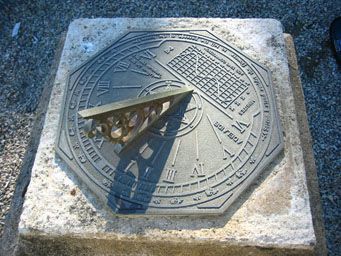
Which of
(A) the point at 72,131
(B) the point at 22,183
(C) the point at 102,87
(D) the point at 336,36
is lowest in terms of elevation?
(B) the point at 22,183

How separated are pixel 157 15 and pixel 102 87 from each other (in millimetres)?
1489

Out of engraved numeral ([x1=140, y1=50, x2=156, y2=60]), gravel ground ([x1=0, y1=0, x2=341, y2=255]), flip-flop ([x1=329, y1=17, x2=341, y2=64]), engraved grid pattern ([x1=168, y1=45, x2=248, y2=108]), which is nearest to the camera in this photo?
engraved grid pattern ([x1=168, y1=45, x2=248, y2=108])

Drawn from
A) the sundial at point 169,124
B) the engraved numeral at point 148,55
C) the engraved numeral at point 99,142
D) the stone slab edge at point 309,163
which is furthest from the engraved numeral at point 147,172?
the stone slab edge at point 309,163

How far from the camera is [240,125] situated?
1791mm

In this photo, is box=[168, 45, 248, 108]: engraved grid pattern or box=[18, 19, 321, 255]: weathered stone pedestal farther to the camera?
box=[168, 45, 248, 108]: engraved grid pattern

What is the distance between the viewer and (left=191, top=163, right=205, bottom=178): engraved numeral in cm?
165

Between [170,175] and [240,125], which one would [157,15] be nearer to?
[240,125]

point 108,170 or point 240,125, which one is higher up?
point 240,125

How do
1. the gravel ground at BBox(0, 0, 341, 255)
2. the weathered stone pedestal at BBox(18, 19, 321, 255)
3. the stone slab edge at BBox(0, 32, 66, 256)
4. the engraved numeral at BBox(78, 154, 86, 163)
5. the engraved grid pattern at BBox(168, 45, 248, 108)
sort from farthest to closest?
the gravel ground at BBox(0, 0, 341, 255) < the engraved grid pattern at BBox(168, 45, 248, 108) < the stone slab edge at BBox(0, 32, 66, 256) < the engraved numeral at BBox(78, 154, 86, 163) < the weathered stone pedestal at BBox(18, 19, 321, 255)

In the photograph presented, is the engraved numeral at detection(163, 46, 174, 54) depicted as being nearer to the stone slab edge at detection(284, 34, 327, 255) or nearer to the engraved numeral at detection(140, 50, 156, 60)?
the engraved numeral at detection(140, 50, 156, 60)

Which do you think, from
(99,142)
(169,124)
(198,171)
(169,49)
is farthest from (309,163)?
(99,142)

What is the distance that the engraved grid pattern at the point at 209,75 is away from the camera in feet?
6.23

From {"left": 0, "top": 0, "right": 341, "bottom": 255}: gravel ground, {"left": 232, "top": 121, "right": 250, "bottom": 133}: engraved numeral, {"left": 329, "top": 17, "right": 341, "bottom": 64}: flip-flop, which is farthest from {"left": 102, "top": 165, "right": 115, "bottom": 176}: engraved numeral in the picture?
{"left": 329, "top": 17, "right": 341, "bottom": 64}: flip-flop

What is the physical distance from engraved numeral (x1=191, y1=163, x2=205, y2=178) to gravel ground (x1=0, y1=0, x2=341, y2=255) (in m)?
1.12
